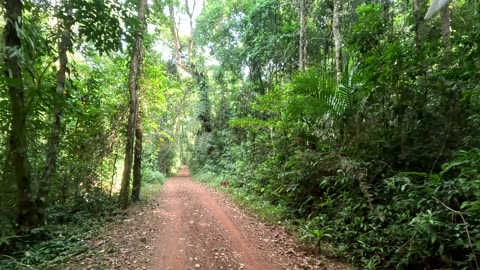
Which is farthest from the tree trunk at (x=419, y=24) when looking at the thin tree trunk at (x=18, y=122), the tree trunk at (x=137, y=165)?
the tree trunk at (x=137, y=165)

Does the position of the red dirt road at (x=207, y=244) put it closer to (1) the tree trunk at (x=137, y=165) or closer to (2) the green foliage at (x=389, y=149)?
(2) the green foliage at (x=389, y=149)

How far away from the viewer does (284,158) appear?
10.7m

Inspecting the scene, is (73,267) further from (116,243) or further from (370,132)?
(370,132)

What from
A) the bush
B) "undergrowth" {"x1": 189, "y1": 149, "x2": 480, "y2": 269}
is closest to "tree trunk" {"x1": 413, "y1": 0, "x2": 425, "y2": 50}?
"undergrowth" {"x1": 189, "y1": 149, "x2": 480, "y2": 269}

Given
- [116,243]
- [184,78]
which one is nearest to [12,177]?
[116,243]

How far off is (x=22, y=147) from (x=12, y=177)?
0.71 metres

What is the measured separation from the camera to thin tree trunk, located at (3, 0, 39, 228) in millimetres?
5770

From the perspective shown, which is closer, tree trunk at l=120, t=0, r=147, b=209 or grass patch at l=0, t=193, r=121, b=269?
grass patch at l=0, t=193, r=121, b=269

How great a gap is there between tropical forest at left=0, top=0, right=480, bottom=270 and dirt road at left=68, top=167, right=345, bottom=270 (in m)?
0.05

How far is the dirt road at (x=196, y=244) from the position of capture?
5387 millimetres

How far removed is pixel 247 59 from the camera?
19.4 meters

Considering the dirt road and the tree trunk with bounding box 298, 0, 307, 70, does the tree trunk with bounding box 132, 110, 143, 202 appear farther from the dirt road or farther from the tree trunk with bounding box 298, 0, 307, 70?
the tree trunk with bounding box 298, 0, 307, 70

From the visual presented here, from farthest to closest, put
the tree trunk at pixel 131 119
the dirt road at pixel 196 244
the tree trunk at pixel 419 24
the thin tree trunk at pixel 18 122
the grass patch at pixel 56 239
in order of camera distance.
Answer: the tree trunk at pixel 131 119
the tree trunk at pixel 419 24
the thin tree trunk at pixel 18 122
the grass patch at pixel 56 239
the dirt road at pixel 196 244

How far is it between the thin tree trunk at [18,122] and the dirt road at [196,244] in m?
1.62
